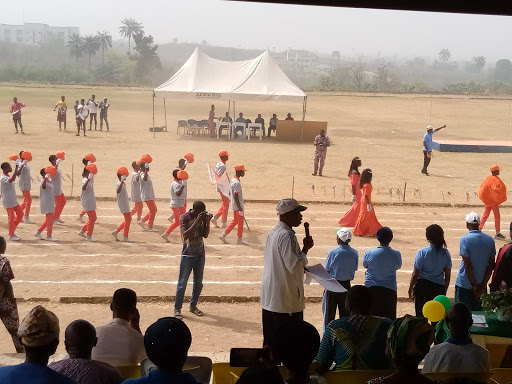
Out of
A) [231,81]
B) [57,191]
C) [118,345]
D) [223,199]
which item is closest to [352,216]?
[223,199]

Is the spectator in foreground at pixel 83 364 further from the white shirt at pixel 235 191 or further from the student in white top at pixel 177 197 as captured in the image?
the student in white top at pixel 177 197

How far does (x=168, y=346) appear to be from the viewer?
3.73 m

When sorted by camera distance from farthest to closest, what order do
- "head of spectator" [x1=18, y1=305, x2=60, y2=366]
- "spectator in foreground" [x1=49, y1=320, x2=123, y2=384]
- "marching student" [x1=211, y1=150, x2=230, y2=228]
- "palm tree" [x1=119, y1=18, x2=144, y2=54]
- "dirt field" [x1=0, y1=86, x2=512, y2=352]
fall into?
1. "palm tree" [x1=119, y1=18, x2=144, y2=54]
2. "marching student" [x1=211, y1=150, x2=230, y2=228]
3. "dirt field" [x1=0, y1=86, x2=512, y2=352]
4. "spectator in foreground" [x1=49, y1=320, x2=123, y2=384]
5. "head of spectator" [x1=18, y1=305, x2=60, y2=366]

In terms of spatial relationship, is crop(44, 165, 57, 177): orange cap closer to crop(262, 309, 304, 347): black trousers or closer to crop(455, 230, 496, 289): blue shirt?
crop(262, 309, 304, 347): black trousers

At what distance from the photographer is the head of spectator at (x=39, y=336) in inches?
152

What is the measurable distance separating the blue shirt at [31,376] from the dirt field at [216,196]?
15.6 ft

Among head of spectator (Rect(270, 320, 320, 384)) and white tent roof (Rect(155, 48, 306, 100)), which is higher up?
white tent roof (Rect(155, 48, 306, 100))

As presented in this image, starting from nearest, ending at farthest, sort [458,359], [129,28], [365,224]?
1. [458,359]
2. [365,224]
3. [129,28]

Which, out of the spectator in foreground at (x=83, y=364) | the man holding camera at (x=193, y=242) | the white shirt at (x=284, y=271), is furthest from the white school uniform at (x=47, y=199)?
the spectator in foreground at (x=83, y=364)

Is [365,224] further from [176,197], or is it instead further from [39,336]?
[39,336]

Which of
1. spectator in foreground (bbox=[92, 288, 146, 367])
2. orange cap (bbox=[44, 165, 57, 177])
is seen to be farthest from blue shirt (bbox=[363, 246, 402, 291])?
orange cap (bbox=[44, 165, 57, 177])

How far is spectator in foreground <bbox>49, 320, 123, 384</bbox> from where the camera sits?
163 inches

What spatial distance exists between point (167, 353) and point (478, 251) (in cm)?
538

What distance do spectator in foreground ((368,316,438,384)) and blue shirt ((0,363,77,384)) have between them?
1659 mm
